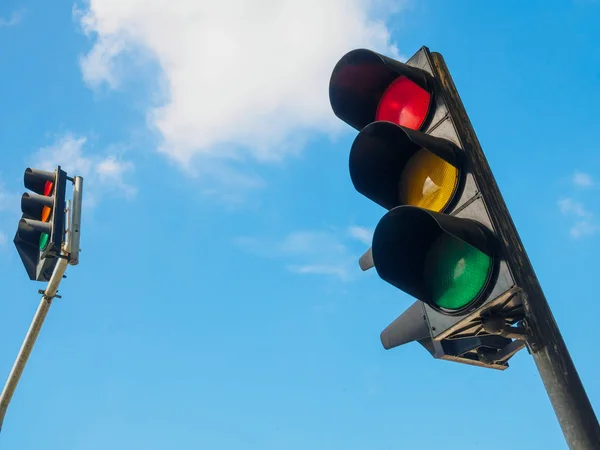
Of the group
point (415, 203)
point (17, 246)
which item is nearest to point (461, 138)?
point (415, 203)

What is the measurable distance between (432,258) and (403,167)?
0.48 meters

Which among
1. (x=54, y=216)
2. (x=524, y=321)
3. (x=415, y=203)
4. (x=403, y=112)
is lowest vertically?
(x=524, y=321)

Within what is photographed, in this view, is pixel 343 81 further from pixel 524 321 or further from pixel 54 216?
pixel 54 216

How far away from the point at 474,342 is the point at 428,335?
199mm

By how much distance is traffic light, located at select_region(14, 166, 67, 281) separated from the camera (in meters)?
4.34

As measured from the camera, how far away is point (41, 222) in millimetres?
4383

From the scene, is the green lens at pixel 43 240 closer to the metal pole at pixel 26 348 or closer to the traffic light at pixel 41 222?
the traffic light at pixel 41 222

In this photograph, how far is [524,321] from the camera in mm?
2219

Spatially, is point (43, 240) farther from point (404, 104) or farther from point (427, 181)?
point (427, 181)

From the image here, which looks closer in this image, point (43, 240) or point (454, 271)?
point (454, 271)

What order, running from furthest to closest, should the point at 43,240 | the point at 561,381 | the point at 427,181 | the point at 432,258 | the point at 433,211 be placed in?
the point at 43,240
the point at 427,181
the point at 432,258
the point at 433,211
the point at 561,381

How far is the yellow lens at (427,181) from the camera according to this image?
2.63 m

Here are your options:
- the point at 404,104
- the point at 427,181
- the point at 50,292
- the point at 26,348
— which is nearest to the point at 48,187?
the point at 50,292

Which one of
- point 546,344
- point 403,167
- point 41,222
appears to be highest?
point 41,222
